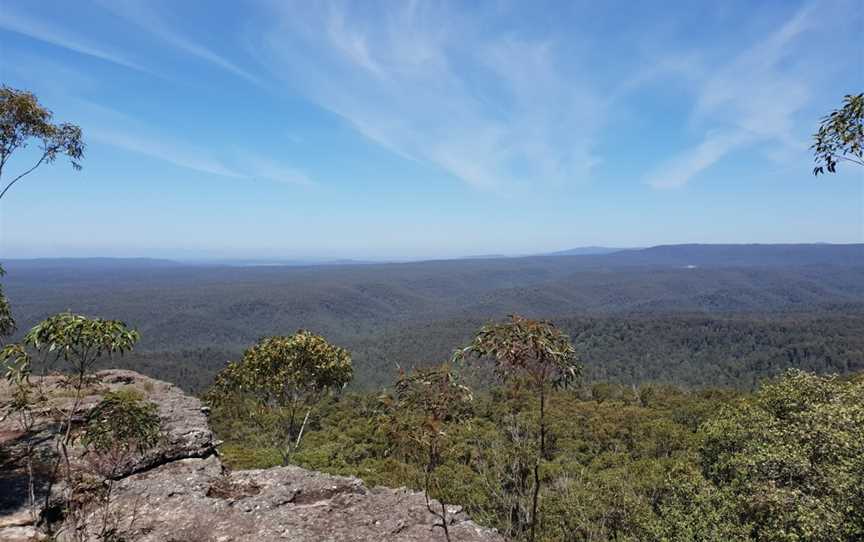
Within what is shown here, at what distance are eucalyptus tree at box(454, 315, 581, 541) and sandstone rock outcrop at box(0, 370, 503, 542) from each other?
5914 mm

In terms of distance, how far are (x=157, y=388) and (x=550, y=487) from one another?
29.1 m

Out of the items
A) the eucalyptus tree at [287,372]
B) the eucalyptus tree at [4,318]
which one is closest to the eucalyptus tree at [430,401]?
the eucalyptus tree at [287,372]

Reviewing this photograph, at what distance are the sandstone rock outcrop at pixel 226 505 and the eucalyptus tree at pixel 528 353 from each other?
591 centimetres

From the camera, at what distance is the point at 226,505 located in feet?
43.4

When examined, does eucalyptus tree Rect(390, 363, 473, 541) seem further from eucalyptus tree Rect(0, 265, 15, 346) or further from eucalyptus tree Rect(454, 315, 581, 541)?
eucalyptus tree Rect(0, 265, 15, 346)

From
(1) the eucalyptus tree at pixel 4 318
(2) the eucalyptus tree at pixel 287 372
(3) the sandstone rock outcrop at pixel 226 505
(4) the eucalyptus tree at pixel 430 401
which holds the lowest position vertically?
(3) the sandstone rock outcrop at pixel 226 505

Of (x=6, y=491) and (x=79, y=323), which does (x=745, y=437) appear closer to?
(x=79, y=323)

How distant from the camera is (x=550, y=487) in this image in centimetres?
3653

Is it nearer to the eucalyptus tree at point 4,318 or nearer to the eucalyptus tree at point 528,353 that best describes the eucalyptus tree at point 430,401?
the eucalyptus tree at point 528,353

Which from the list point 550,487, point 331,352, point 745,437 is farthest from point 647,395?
point 331,352

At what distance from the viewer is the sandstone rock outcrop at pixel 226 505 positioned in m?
12.0

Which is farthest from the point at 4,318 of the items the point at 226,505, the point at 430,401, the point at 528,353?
the point at 528,353

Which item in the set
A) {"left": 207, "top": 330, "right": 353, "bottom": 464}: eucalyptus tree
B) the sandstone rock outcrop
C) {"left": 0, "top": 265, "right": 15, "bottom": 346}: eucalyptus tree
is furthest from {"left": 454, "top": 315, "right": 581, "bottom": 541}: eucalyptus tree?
{"left": 0, "top": 265, "right": 15, "bottom": 346}: eucalyptus tree

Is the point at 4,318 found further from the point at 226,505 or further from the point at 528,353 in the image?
the point at 528,353
